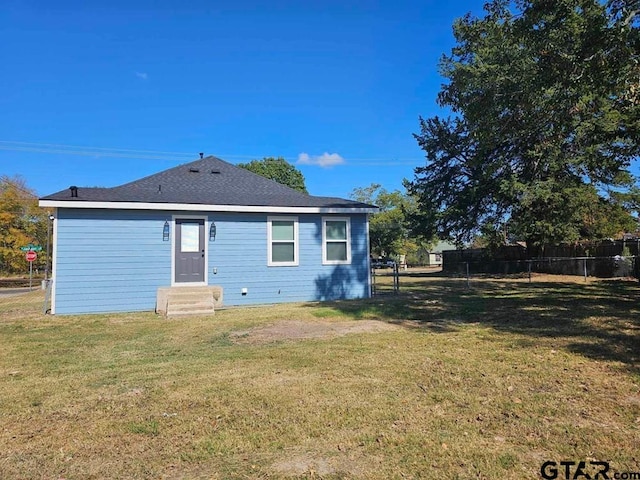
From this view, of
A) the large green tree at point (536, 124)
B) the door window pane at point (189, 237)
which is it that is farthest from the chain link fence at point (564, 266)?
the door window pane at point (189, 237)

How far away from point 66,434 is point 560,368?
4.73m

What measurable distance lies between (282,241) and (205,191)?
2.61 meters

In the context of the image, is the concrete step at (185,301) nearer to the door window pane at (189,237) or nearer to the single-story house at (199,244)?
the single-story house at (199,244)

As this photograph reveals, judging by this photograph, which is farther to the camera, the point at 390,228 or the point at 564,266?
the point at 390,228

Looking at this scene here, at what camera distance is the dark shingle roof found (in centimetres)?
1041

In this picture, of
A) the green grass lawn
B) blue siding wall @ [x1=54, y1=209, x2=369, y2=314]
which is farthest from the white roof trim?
the green grass lawn

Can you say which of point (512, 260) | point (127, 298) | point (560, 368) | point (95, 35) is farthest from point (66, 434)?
point (512, 260)

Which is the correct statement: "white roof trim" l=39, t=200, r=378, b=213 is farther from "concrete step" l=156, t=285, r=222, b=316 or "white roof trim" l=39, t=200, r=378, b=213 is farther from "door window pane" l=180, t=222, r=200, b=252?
"concrete step" l=156, t=285, r=222, b=316

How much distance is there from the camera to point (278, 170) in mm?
39469

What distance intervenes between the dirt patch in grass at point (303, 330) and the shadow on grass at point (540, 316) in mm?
680

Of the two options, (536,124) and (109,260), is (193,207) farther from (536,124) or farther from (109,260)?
(536,124)

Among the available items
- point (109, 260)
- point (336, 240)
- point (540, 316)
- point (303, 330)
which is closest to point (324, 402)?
point (303, 330)

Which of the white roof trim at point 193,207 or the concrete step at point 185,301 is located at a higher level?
the white roof trim at point 193,207

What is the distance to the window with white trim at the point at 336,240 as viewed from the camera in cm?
1191
